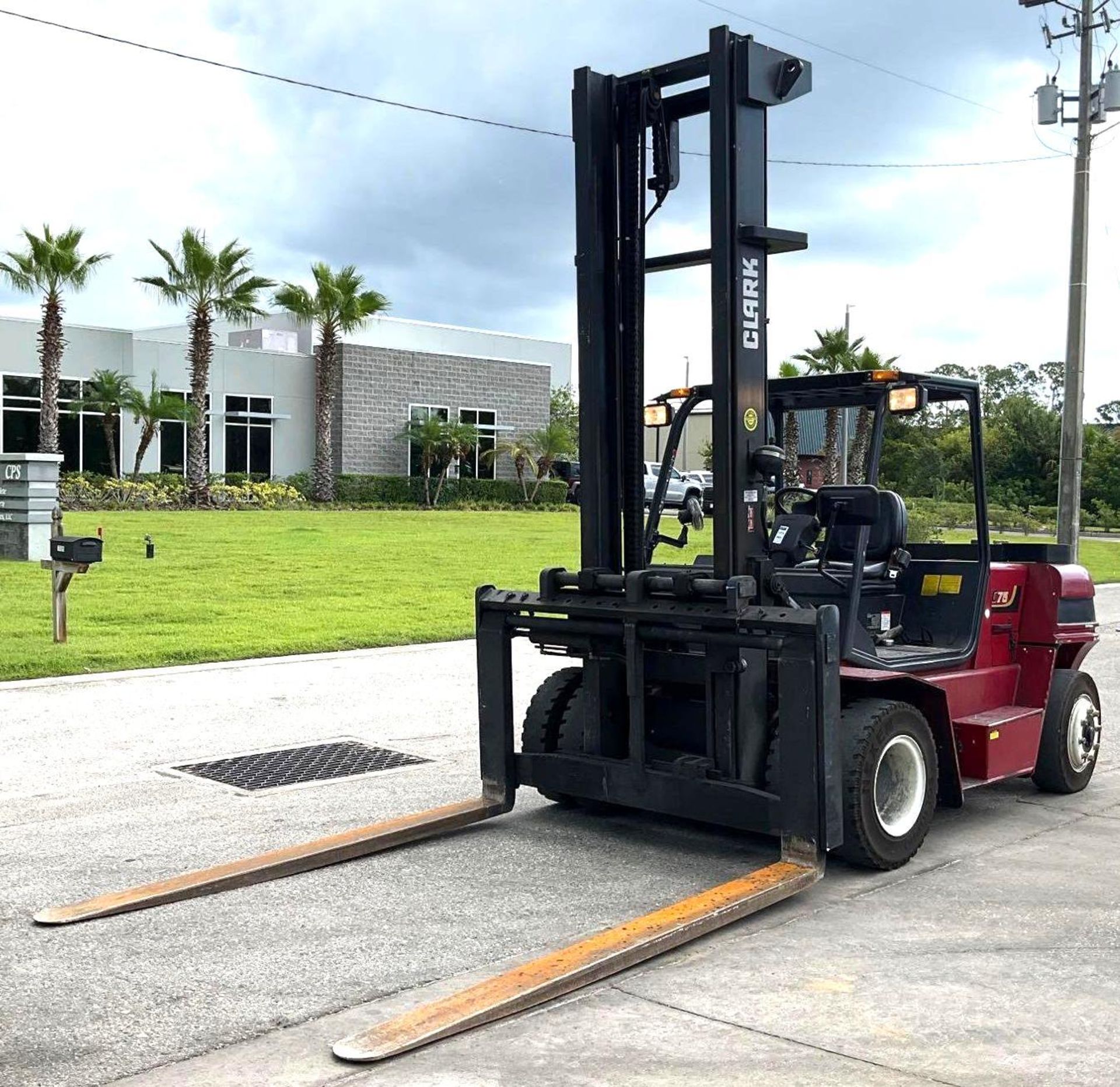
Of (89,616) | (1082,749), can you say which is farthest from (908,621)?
(89,616)

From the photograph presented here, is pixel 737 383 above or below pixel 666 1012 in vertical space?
above

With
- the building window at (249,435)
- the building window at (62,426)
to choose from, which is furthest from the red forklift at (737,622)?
the building window at (249,435)

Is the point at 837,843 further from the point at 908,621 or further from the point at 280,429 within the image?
the point at 280,429

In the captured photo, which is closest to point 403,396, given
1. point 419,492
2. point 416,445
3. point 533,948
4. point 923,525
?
point 416,445

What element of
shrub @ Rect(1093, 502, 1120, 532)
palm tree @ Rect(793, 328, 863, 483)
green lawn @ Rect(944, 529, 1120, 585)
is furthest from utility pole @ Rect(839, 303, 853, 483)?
shrub @ Rect(1093, 502, 1120, 532)

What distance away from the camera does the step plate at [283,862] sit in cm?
538

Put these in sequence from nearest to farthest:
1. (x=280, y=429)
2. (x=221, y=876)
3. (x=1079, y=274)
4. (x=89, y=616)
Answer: (x=221, y=876), (x=89, y=616), (x=1079, y=274), (x=280, y=429)

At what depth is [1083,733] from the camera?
7.92 metres

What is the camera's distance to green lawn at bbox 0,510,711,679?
1345 centimetres

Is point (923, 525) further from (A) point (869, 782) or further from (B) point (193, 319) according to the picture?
(B) point (193, 319)

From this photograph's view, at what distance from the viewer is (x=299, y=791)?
780 centimetres

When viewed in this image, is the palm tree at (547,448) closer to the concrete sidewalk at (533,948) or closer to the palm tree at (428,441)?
the palm tree at (428,441)

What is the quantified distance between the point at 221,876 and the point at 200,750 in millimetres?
3418

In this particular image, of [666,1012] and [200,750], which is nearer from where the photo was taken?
[666,1012]
